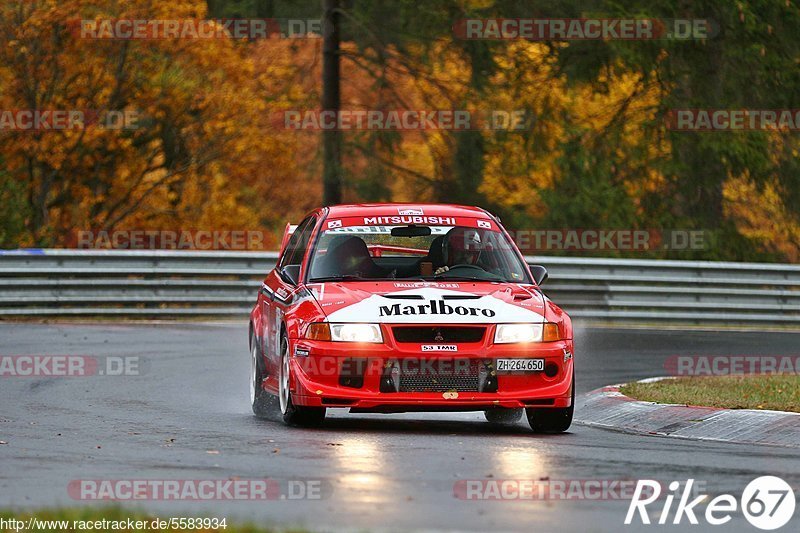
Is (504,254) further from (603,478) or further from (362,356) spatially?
(603,478)

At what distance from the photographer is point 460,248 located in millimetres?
13414

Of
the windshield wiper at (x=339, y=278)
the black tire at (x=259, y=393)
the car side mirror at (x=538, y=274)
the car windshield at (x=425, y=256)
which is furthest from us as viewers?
the black tire at (x=259, y=393)

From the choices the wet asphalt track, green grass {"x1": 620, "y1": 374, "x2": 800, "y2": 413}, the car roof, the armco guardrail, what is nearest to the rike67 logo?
the wet asphalt track

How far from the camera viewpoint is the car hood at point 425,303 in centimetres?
1188

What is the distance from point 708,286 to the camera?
26688 mm

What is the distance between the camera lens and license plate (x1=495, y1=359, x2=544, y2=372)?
11.9 m

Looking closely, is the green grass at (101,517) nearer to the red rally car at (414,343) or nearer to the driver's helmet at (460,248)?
the red rally car at (414,343)

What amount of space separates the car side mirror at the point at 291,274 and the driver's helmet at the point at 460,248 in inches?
46.5

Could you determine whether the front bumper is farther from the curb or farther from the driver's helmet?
the driver's helmet

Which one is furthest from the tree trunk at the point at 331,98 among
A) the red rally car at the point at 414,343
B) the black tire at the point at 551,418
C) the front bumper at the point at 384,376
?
the front bumper at the point at 384,376

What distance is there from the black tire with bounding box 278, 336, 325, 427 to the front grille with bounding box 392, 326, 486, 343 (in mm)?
882

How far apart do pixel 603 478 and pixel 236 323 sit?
16.2 metres

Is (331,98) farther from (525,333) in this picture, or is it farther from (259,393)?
(525,333)

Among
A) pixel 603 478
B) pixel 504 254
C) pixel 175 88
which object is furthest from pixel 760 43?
pixel 603 478
